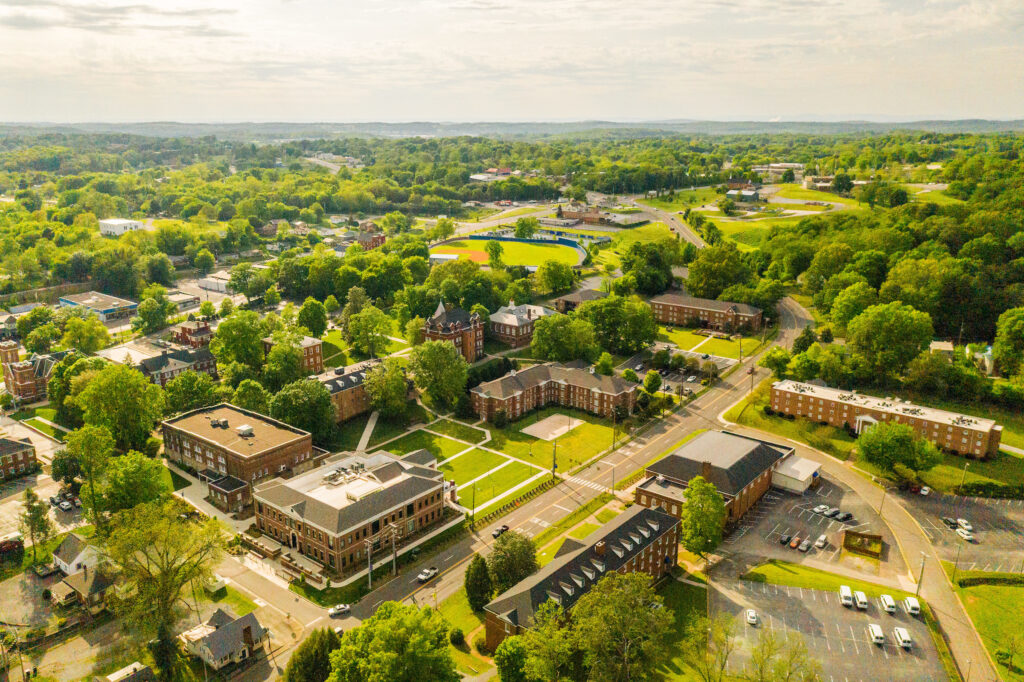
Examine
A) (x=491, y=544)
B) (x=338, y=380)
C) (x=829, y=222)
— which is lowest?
(x=491, y=544)

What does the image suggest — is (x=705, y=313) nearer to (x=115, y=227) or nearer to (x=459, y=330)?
(x=459, y=330)

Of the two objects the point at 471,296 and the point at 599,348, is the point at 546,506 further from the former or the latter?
the point at 471,296

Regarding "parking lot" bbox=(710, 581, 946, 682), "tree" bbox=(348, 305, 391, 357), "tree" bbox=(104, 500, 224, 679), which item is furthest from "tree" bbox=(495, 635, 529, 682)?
"tree" bbox=(348, 305, 391, 357)

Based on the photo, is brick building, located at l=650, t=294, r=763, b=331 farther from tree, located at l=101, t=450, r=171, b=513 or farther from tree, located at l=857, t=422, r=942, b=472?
tree, located at l=101, t=450, r=171, b=513

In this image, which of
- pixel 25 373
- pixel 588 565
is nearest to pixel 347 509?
pixel 588 565

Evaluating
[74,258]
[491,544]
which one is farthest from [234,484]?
[74,258]

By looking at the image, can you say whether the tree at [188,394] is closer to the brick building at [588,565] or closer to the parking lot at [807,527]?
the brick building at [588,565]

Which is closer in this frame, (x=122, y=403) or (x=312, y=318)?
(x=122, y=403)
